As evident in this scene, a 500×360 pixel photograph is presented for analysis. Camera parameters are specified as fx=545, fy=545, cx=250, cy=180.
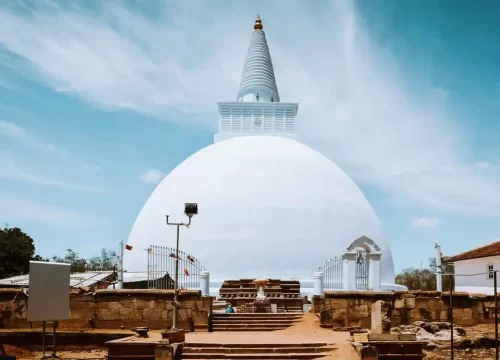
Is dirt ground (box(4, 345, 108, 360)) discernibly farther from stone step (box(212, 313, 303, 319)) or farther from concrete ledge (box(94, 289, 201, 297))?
stone step (box(212, 313, 303, 319))

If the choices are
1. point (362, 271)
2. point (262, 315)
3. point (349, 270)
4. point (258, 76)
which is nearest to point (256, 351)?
point (262, 315)

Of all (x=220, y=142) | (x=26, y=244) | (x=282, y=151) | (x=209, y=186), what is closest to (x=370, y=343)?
(x=209, y=186)

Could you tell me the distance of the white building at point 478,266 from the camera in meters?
23.1

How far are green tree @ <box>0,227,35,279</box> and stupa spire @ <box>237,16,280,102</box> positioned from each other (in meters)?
16.5

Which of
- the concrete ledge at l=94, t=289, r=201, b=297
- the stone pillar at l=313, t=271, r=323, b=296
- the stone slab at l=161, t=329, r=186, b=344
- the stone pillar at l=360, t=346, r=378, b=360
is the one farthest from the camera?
the stone pillar at l=313, t=271, r=323, b=296

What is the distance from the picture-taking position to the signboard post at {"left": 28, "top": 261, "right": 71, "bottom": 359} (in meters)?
8.38

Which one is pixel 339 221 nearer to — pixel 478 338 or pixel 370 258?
pixel 370 258

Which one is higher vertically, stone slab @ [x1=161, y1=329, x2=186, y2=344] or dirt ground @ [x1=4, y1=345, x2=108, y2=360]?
stone slab @ [x1=161, y1=329, x2=186, y2=344]

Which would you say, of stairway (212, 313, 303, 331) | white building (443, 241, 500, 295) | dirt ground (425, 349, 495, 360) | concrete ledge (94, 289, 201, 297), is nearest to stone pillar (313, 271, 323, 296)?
stairway (212, 313, 303, 331)

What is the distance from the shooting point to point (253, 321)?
15.2 metres

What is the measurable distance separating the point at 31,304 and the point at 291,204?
48.1 feet

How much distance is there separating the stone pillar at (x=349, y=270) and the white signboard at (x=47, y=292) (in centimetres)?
1277

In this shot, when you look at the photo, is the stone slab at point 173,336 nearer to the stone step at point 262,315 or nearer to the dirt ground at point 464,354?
the stone step at point 262,315

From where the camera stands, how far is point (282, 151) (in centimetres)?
2489
